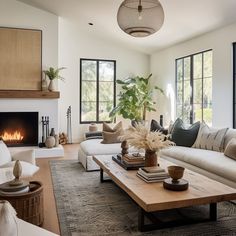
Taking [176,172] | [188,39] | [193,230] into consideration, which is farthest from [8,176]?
[188,39]

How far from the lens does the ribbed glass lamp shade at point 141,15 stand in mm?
2857

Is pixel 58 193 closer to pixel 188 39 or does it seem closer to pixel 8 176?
pixel 8 176

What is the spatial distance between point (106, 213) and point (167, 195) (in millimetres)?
860

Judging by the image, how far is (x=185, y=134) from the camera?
4.96 m

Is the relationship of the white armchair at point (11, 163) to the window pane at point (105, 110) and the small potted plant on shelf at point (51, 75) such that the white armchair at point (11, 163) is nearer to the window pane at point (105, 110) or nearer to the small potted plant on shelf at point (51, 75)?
the small potted plant on shelf at point (51, 75)

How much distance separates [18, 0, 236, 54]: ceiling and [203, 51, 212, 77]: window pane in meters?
0.46

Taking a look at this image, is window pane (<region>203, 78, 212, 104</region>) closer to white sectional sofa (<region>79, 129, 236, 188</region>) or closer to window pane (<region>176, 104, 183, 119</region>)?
window pane (<region>176, 104, 183, 119</region>)

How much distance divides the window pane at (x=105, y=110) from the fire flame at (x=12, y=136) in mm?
2610

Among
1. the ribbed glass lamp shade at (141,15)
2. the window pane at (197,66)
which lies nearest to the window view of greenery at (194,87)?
the window pane at (197,66)

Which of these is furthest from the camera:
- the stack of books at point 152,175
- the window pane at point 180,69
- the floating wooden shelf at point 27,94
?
the window pane at point 180,69

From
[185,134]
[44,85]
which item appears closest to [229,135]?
[185,134]

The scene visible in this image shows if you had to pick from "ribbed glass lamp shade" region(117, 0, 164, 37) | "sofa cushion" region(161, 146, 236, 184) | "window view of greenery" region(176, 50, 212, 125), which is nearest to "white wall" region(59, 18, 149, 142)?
"window view of greenery" region(176, 50, 212, 125)

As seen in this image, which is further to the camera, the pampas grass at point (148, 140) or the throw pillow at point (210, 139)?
the throw pillow at point (210, 139)

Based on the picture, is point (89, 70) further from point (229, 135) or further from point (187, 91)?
point (229, 135)
